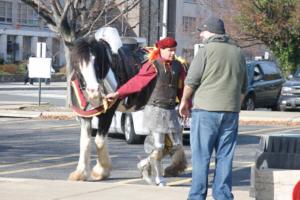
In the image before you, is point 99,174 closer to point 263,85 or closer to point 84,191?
point 84,191

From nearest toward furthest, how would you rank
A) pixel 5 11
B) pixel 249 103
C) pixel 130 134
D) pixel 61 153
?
pixel 61 153
pixel 130 134
pixel 249 103
pixel 5 11

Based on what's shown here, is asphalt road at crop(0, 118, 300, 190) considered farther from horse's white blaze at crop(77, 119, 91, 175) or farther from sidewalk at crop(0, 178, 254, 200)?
sidewalk at crop(0, 178, 254, 200)

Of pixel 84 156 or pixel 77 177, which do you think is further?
pixel 84 156

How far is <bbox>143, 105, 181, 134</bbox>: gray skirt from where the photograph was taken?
35.3 ft

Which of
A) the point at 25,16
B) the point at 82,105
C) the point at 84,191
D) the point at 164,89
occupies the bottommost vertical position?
the point at 84,191

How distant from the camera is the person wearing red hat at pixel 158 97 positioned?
35.3ft

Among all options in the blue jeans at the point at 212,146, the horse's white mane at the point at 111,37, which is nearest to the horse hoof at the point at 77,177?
the horse's white mane at the point at 111,37

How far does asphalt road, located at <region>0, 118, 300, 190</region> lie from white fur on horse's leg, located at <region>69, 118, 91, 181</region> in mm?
480

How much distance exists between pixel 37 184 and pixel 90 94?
4.97 ft

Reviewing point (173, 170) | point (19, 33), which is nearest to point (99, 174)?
point (173, 170)

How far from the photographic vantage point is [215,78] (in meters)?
8.22

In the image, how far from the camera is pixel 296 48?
3756 cm

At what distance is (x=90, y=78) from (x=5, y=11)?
2503 inches

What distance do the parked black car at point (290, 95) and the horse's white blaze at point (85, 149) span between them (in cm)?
1697
